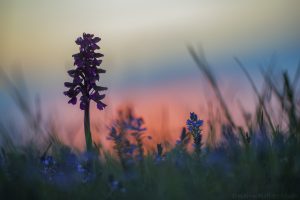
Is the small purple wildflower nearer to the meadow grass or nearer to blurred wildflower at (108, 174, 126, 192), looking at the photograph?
the meadow grass

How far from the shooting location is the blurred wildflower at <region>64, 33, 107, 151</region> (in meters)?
5.10

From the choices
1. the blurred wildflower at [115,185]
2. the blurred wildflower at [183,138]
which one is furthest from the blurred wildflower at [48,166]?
the blurred wildflower at [183,138]

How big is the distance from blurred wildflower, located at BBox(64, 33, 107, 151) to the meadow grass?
3.34ft

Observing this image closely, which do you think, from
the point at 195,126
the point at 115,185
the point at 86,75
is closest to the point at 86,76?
the point at 86,75

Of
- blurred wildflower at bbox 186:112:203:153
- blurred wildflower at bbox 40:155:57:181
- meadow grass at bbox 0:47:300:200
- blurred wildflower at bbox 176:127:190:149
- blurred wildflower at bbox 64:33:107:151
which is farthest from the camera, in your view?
blurred wildflower at bbox 64:33:107:151

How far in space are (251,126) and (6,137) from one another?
6.61ft

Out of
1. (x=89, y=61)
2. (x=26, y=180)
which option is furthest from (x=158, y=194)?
(x=89, y=61)

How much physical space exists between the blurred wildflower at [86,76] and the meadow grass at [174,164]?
1.02 m

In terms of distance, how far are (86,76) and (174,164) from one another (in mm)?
1929

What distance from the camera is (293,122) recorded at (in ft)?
10.6

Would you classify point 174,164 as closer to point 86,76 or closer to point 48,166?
point 48,166

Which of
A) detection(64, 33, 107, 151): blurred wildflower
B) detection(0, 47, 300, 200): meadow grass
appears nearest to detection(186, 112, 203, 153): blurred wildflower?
detection(0, 47, 300, 200): meadow grass

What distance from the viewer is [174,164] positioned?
3.58 metres

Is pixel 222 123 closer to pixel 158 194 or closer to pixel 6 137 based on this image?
pixel 158 194
